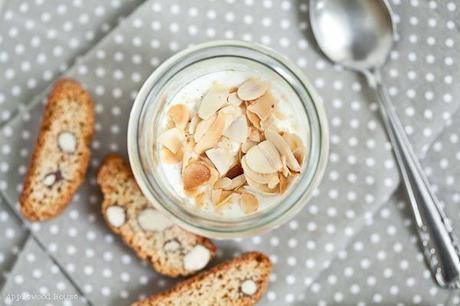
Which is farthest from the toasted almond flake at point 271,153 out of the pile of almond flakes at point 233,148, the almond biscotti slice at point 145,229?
the almond biscotti slice at point 145,229

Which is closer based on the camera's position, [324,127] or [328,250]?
[324,127]

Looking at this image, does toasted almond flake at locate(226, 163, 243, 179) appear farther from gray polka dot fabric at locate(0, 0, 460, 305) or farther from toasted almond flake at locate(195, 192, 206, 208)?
gray polka dot fabric at locate(0, 0, 460, 305)

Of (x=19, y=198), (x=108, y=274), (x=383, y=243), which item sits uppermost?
(x=19, y=198)

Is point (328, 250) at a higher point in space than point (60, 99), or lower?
lower

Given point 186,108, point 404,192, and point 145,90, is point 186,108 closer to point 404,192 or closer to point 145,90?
point 145,90

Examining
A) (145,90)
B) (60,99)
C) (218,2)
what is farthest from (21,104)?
(218,2)

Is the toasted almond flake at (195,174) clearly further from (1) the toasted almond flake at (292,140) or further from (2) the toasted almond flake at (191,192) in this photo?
(1) the toasted almond flake at (292,140)

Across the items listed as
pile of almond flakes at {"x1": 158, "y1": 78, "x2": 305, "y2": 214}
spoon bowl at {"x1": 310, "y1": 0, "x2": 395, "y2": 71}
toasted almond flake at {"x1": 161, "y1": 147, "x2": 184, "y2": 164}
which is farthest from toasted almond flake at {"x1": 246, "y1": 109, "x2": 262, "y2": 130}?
spoon bowl at {"x1": 310, "y1": 0, "x2": 395, "y2": 71}
